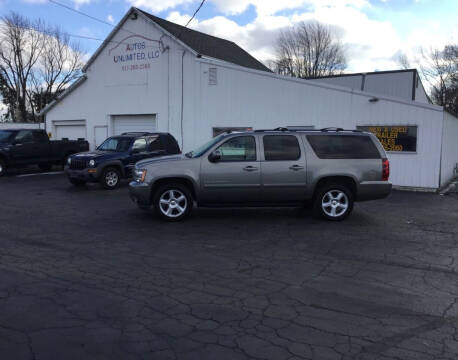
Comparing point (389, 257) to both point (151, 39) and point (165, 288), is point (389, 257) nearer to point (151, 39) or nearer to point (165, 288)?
point (165, 288)

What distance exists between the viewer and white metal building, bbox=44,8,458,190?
1302 centimetres

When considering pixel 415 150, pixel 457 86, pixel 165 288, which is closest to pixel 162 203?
pixel 165 288

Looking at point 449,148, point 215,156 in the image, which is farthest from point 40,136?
point 449,148

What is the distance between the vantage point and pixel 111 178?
1281 centimetres

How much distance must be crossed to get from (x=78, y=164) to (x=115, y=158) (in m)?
1.13

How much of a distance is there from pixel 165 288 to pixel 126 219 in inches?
161

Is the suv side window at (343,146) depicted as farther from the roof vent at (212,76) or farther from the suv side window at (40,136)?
the suv side window at (40,136)

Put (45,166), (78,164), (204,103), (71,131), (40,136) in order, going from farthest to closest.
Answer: (71,131) < (45,166) < (40,136) < (204,103) < (78,164)

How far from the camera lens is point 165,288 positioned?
15.1 feet

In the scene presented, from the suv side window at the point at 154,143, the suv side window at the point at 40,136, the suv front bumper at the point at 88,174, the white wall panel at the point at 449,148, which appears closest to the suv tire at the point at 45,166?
the suv side window at the point at 40,136

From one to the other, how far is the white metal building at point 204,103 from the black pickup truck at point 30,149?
2.72 m

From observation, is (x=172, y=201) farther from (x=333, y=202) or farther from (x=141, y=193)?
(x=333, y=202)

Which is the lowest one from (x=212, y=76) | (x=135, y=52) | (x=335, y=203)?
(x=335, y=203)

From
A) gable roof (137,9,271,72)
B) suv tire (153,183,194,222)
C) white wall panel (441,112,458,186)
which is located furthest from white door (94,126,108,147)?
white wall panel (441,112,458,186)
